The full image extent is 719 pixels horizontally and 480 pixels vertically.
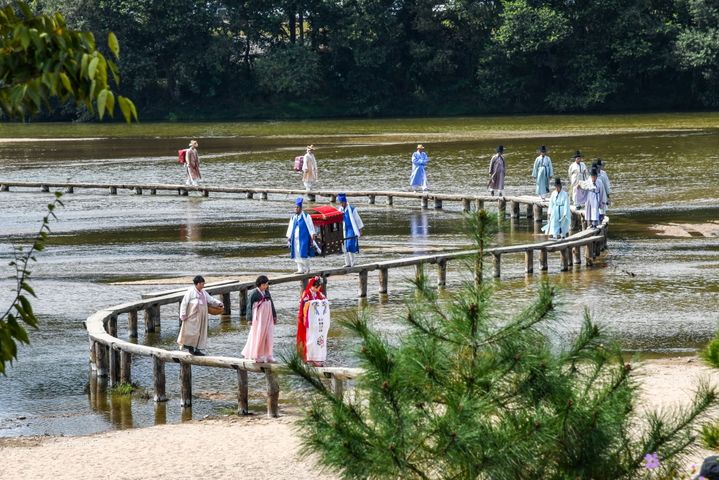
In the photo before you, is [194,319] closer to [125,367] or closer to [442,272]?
[125,367]

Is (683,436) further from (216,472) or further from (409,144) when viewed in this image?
(409,144)

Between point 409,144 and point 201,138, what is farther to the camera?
point 201,138

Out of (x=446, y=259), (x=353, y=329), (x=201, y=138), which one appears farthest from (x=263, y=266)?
(x=201, y=138)

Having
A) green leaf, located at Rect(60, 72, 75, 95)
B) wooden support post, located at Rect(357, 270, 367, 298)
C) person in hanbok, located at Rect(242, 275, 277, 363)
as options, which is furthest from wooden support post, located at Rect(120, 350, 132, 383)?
green leaf, located at Rect(60, 72, 75, 95)

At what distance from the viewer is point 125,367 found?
16172mm

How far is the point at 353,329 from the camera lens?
769 cm

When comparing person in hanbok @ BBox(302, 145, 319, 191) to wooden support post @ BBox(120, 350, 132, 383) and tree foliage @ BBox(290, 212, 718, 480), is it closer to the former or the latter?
wooden support post @ BBox(120, 350, 132, 383)

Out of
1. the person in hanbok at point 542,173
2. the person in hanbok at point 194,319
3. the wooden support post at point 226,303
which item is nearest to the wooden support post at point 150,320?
the wooden support post at point 226,303

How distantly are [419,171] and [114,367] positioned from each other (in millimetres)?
20611

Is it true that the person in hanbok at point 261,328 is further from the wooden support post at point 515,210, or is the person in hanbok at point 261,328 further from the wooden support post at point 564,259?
the wooden support post at point 515,210

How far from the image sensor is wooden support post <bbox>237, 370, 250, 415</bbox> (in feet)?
47.2

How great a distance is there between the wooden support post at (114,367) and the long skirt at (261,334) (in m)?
1.84

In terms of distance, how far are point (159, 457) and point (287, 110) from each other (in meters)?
65.4

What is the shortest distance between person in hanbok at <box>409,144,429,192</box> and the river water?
0.72 meters
